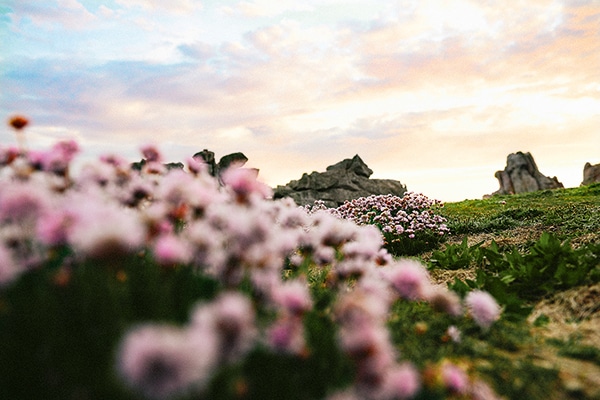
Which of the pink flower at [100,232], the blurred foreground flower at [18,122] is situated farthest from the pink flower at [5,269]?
the blurred foreground flower at [18,122]

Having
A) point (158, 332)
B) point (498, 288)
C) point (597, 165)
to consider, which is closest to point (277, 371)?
point (158, 332)

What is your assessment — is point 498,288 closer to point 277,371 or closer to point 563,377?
point 563,377

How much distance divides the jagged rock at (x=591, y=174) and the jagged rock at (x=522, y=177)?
10.8ft

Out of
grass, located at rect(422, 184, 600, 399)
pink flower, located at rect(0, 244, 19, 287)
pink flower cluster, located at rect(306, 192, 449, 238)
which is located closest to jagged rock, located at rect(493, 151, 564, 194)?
pink flower cluster, located at rect(306, 192, 449, 238)

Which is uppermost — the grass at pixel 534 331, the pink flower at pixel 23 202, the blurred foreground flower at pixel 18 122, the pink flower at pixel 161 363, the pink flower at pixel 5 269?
the blurred foreground flower at pixel 18 122

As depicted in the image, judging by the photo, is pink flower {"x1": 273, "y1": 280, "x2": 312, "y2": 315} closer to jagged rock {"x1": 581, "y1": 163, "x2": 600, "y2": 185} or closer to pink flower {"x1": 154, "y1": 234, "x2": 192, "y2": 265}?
pink flower {"x1": 154, "y1": 234, "x2": 192, "y2": 265}

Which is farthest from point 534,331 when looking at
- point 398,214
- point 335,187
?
point 335,187

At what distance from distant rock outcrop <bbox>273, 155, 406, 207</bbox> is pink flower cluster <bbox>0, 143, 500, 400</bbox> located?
17.5 metres

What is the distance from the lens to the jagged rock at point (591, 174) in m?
43.2

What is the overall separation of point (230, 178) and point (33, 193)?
1.00 meters

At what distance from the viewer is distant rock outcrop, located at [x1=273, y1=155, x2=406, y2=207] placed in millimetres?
21266

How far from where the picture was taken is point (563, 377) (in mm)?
2785

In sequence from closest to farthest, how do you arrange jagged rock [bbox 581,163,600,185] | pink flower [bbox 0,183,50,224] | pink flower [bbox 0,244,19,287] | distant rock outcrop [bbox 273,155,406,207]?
pink flower [bbox 0,244,19,287] → pink flower [bbox 0,183,50,224] → distant rock outcrop [bbox 273,155,406,207] → jagged rock [bbox 581,163,600,185]

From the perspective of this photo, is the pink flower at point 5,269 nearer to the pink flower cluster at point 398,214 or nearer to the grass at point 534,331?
the grass at point 534,331
